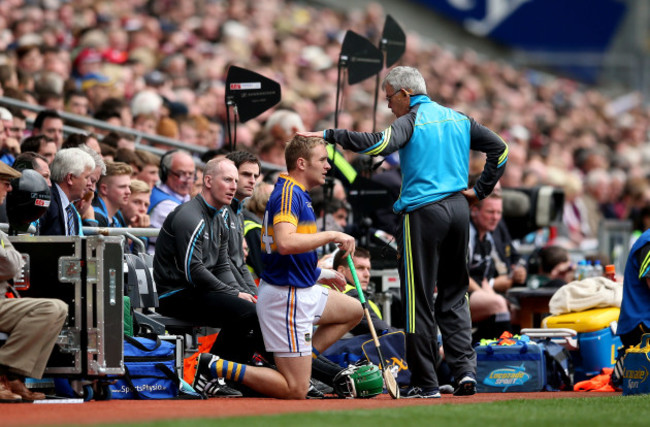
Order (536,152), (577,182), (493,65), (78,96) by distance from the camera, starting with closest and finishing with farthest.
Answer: (78,96) → (577,182) → (536,152) → (493,65)

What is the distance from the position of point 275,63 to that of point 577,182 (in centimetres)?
503

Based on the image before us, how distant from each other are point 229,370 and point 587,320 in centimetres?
351

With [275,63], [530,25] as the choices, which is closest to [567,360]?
[275,63]

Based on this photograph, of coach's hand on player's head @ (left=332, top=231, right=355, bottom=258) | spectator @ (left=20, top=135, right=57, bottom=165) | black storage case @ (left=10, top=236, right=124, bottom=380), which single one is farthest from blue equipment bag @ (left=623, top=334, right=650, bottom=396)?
spectator @ (left=20, top=135, right=57, bottom=165)

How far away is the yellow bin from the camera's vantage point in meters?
10.4

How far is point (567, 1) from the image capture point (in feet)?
109

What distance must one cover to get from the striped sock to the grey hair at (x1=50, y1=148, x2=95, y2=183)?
5.27ft

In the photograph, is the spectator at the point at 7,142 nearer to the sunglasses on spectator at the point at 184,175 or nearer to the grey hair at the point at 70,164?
the sunglasses on spectator at the point at 184,175

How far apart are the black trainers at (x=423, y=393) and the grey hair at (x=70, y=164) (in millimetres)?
2646

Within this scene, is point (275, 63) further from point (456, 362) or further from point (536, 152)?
point (456, 362)

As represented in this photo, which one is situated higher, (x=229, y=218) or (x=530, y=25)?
(x=530, y=25)

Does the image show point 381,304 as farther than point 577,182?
No

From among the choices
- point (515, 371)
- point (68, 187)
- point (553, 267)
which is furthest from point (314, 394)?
point (553, 267)

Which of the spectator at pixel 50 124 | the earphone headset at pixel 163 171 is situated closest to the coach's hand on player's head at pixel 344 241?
the earphone headset at pixel 163 171
